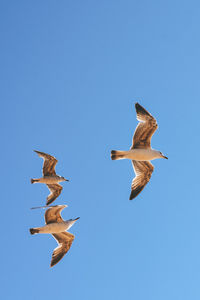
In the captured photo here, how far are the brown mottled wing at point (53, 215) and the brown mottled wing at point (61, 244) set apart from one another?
80 centimetres

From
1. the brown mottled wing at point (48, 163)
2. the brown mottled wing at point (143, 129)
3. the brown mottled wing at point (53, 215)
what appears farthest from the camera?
the brown mottled wing at point (48, 163)

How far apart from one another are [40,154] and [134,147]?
560 cm

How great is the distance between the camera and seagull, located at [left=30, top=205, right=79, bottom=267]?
20.1 meters

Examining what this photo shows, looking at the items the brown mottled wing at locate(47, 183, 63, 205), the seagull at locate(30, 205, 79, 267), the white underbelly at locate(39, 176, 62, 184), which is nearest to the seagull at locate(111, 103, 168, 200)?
the seagull at locate(30, 205, 79, 267)

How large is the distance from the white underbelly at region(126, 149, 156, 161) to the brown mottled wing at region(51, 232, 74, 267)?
498cm

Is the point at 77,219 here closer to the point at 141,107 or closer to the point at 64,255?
the point at 64,255

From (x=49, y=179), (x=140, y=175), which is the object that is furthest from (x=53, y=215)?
(x=140, y=175)

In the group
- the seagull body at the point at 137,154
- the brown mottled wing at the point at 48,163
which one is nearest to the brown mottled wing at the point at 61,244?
the brown mottled wing at the point at 48,163

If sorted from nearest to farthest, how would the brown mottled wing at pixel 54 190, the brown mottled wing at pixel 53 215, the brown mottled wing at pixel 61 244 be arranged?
the brown mottled wing at pixel 53 215
the brown mottled wing at pixel 61 244
the brown mottled wing at pixel 54 190

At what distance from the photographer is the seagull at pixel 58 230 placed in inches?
792

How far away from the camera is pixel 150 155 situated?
1833cm

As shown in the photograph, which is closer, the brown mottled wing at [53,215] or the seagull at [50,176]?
the brown mottled wing at [53,215]

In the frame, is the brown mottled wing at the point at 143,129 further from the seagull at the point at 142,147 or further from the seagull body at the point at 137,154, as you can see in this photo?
the seagull body at the point at 137,154

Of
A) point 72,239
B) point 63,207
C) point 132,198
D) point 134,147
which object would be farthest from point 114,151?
point 72,239
